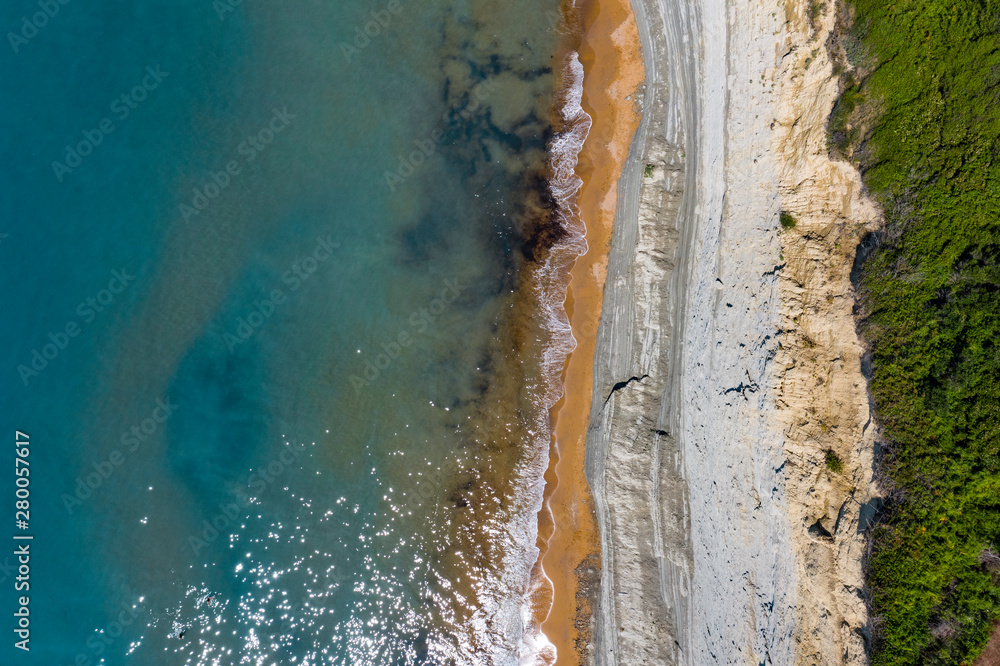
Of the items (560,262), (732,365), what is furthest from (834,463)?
(560,262)

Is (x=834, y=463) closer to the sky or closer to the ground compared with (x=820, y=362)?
closer to the ground

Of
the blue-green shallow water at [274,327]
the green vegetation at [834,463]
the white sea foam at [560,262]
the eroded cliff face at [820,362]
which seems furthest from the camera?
the white sea foam at [560,262]

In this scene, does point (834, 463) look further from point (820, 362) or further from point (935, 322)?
point (935, 322)

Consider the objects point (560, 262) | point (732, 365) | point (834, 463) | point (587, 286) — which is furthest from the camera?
point (560, 262)

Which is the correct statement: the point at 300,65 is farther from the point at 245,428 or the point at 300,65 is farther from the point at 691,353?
the point at 691,353

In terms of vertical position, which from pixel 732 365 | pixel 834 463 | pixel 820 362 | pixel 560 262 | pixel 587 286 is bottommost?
pixel 834 463

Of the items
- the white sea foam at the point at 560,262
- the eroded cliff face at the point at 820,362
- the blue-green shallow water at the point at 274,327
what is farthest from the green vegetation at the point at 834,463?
the blue-green shallow water at the point at 274,327

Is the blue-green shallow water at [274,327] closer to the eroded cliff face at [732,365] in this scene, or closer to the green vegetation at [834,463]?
the eroded cliff face at [732,365]

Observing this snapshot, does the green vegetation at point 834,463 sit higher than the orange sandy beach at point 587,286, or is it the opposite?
the orange sandy beach at point 587,286
